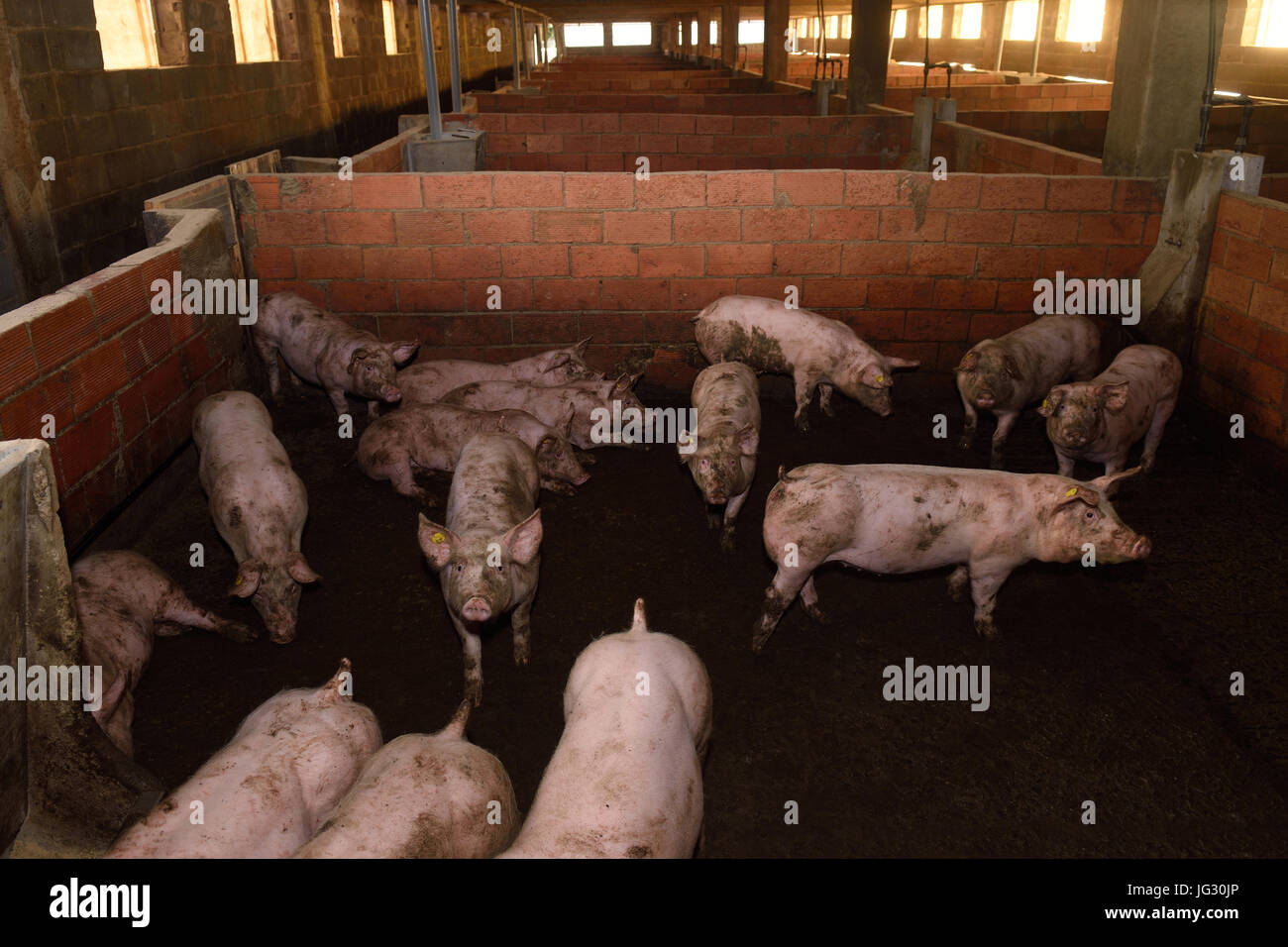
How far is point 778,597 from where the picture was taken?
5.05m

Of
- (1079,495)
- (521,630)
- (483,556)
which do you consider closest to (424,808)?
(483,556)

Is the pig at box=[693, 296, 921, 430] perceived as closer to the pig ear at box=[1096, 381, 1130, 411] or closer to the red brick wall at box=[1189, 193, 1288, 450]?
the pig ear at box=[1096, 381, 1130, 411]

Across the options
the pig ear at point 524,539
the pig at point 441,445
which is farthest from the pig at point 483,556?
the pig at point 441,445

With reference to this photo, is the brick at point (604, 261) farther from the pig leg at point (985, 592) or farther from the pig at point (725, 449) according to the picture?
the pig leg at point (985, 592)

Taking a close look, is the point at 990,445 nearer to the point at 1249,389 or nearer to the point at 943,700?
the point at 1249,389

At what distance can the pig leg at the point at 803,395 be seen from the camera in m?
7.70

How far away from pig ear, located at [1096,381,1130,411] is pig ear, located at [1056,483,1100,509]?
174cm

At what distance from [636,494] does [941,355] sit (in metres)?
3.43

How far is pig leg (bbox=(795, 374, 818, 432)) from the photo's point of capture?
7.70 m

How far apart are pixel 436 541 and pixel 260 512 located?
61.0 inches

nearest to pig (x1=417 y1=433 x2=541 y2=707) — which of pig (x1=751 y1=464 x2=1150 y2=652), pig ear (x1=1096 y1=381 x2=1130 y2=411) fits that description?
pig (x1=751 y1=464 x2=1150 y2=652)

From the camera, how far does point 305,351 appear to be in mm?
7797

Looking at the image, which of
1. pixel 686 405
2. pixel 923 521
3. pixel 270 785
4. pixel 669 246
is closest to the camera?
pixel 270 785

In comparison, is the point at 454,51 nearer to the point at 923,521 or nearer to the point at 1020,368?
the point at 1020,368
